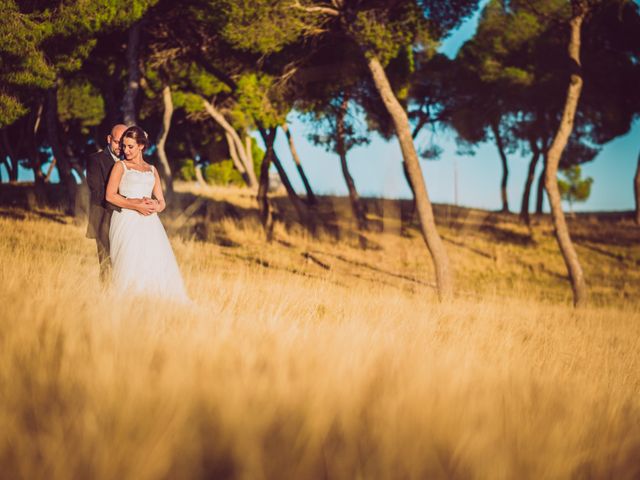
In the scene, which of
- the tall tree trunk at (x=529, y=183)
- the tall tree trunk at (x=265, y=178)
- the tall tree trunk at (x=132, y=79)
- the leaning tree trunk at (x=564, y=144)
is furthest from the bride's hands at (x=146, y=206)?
the tall tree trunk at (x=529, y=183)

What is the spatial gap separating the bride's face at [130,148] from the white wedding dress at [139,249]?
0.13 meters

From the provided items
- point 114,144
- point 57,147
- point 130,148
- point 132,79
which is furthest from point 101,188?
point 57,147

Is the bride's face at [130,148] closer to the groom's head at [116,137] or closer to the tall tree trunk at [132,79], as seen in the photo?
the groom's head at [116,137]

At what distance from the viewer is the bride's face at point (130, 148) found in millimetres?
4992

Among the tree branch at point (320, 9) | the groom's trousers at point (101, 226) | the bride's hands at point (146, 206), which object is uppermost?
the tree branch at point (320, 9)

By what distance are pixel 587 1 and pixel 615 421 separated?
1181 cm

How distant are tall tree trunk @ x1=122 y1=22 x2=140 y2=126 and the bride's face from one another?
7800 millimetres

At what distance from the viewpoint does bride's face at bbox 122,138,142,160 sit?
4.99 meters

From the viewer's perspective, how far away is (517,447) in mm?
1895

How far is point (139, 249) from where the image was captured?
499 cm

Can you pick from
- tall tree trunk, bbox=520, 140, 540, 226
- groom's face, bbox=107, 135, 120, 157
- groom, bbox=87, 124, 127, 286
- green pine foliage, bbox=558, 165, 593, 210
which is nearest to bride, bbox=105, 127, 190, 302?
groom's face, bbox=107, 135, 120, 157

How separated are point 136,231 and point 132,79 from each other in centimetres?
939

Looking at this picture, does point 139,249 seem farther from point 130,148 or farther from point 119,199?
A: point 130,148

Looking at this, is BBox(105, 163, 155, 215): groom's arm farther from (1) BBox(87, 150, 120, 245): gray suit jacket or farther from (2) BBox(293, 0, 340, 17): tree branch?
(2) BBox(293, 0, 340, 17): tree branch
